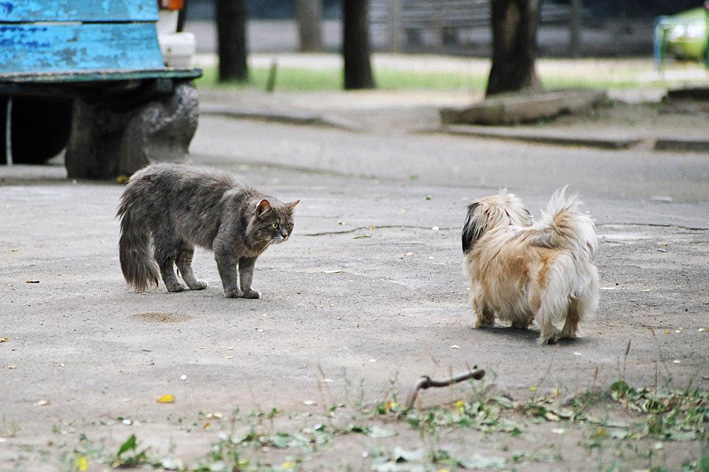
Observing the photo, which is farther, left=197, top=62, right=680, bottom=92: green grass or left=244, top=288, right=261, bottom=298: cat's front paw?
left=197, top=62, right=680, bottom=92: green grass

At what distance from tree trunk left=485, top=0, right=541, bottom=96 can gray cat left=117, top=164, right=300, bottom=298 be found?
449 inches

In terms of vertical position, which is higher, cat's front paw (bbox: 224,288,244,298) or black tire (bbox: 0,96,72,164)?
black tire (bbox: 0,96,72,164)

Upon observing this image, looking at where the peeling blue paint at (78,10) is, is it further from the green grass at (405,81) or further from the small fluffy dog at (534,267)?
the green grass at (405,81)

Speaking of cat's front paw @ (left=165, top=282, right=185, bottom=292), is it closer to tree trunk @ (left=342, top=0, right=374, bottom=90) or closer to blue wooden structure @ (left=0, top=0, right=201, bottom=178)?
blue wooden structure @ (left=0, top=0, right=201, bottom=178)

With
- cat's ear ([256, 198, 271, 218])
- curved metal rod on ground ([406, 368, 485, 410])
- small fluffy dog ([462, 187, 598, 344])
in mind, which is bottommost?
curved metal rod on ground ([406, 368, 485, 410])

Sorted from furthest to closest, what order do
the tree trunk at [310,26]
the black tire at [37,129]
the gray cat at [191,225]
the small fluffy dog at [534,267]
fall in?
the tree trunk at [310,26] → the black tire at [37,129] → the gray cat at [191,225] → the small fluffy dog at [534,267]

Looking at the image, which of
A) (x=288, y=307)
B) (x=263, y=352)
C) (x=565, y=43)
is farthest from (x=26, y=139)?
(x=565, y=43)

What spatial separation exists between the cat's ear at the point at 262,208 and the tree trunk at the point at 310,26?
28843 millimetres

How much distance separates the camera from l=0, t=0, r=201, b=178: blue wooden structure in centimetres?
992

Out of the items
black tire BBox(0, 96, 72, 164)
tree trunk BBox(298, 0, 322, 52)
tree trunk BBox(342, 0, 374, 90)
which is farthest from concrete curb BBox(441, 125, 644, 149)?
tree trunk BBox(298, 0, 322, 52)

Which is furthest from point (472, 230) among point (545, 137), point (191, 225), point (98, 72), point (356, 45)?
point (356, 45)

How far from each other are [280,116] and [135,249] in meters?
11.2

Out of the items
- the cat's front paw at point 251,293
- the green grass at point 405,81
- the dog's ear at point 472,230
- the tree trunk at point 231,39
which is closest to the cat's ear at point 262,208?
the cat's front paw at point 251,293

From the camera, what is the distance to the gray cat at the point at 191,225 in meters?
6.16
